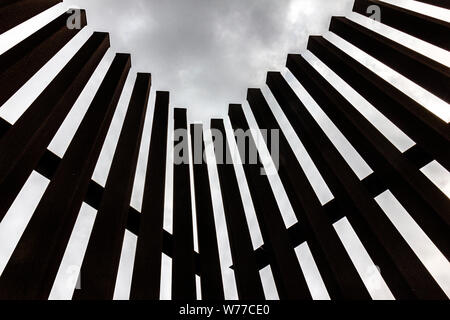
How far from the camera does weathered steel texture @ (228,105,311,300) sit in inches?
105

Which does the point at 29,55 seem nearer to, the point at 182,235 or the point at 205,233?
the point at 182,235

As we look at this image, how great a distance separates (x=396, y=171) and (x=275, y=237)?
1.19 m

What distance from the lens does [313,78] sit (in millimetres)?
4789

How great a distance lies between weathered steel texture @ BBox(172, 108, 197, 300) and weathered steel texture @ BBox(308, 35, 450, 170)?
6.93ft

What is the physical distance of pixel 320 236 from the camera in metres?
2.93

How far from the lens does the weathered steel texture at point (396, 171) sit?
2.52 metres

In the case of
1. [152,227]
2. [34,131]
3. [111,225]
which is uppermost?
[34,131]

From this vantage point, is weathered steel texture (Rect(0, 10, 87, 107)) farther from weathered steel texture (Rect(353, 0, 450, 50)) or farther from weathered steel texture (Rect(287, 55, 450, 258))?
weathered steel texture (Rect(353, 0, 450, 50))

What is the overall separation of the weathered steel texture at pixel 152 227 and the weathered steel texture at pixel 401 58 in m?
2.63

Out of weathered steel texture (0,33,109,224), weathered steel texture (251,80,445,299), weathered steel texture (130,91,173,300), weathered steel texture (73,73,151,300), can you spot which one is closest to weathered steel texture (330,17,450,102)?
weathered steel texture (251,80,445,299)

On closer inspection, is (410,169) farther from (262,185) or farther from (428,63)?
(262,185)

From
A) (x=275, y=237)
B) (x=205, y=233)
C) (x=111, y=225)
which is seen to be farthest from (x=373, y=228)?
(x=111, y=225)

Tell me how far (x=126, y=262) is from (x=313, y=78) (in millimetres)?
8247

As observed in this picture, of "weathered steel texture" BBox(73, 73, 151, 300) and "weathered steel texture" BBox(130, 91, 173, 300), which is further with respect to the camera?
"weathered steel texture" BBox(130, 91, 173, 300)
